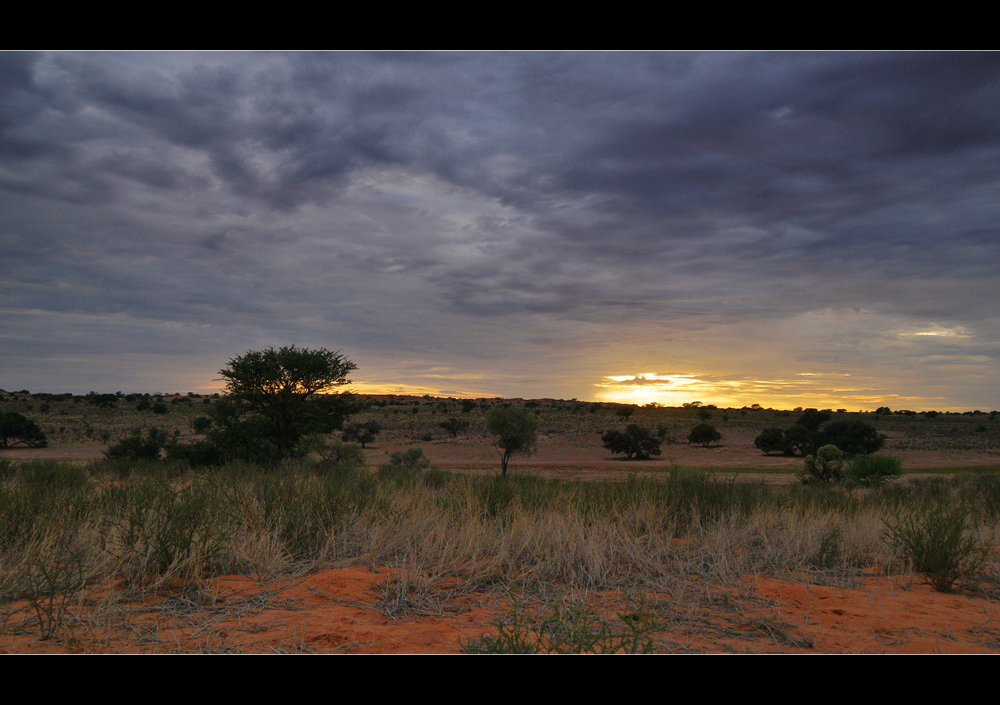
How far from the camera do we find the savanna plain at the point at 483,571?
15.6ft

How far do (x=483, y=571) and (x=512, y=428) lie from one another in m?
→ 26.9

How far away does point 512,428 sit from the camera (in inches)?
1319

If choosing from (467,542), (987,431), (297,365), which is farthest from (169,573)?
(987,431)

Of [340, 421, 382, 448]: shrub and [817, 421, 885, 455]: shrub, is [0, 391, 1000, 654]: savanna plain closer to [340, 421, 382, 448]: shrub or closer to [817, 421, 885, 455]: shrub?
[817, 421, 885, 455]: shrub

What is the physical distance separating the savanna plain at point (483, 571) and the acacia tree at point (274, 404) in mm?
10461

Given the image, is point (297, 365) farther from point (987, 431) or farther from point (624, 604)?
point (987, 431)

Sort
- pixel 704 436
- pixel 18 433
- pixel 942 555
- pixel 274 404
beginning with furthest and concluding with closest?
1. pixel 704 436
2. pixel 18 433
3. pixel 274 404
4. pixel 942 555

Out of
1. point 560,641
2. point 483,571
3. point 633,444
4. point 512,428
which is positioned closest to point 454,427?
point 633,444

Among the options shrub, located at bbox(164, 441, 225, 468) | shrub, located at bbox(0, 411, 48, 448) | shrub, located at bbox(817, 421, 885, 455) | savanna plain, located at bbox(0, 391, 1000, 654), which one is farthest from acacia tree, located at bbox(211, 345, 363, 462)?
shrub, located at bbox(817, 421, 885, 455)

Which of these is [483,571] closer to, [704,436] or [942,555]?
[942,555]

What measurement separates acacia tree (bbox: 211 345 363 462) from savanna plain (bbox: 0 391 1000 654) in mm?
10461

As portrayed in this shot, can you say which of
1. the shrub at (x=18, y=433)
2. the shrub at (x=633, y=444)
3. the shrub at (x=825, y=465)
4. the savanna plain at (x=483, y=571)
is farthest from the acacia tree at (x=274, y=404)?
the shrub at (x=633, y=444)

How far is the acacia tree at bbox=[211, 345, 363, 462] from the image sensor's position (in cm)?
2220

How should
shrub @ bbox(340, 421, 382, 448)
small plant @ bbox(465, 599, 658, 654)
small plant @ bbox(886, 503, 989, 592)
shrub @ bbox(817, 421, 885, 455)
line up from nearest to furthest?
small plant @ bbox(465, 599, 658, 654)
small plant @ bbox(886, 503, 989, 592)
shrub @ bbox(817, 421, 885, 455)
shrub @ bbox(340, 421, 382, 448)
